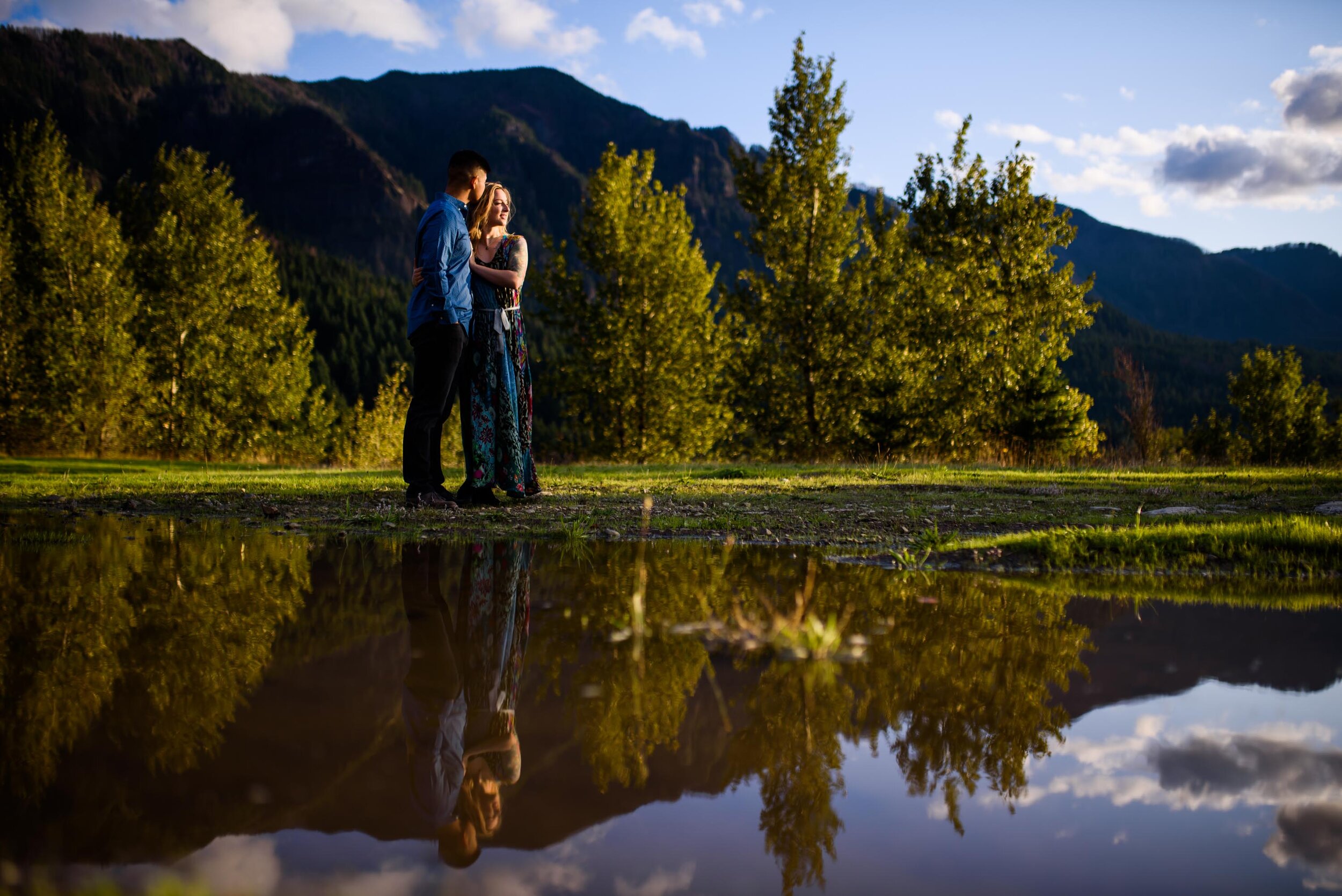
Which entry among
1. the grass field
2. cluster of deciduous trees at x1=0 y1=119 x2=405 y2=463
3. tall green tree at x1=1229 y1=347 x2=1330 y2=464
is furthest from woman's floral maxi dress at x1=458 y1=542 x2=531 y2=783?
tall green tree at x1=1229 y1=347 x2=1330 y2=464

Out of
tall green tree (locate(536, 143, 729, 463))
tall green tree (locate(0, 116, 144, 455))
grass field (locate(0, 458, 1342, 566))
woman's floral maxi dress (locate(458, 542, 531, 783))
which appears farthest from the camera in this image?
tall green tree (locate(0, 116, 144, 455))

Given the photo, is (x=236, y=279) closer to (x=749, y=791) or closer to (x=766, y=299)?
(x=766, y=299)

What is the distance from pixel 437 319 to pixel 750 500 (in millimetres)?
3286

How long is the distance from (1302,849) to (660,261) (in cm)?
2592

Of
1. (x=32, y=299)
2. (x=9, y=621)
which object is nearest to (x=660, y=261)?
(x=32, y=299)

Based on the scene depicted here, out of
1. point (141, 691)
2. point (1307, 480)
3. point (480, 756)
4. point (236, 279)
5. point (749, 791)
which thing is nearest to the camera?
point (749, 791)

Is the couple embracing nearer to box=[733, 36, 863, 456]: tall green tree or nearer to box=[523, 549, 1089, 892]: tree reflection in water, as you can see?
box=[523, 549, 1089, 892]: tree reflection in water

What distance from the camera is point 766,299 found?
21.5 metres

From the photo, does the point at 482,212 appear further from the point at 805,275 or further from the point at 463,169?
the point at 805,275

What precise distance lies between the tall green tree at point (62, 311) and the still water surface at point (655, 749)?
101ft

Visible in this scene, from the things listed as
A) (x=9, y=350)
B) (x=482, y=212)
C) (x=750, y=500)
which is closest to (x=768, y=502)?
(x=750, y=500)

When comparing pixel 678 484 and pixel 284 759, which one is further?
pixel 678 484

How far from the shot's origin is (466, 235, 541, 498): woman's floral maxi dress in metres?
6.98

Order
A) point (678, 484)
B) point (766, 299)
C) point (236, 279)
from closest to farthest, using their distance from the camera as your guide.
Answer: point (678, 484) < point (766, 299) < point (236, 279)
